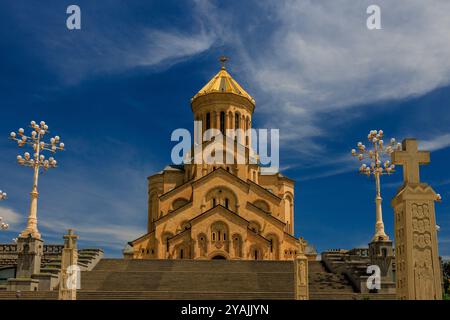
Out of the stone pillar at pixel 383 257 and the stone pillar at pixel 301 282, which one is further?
the stone pillar at pixel 383 257

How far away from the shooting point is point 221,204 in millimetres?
40094

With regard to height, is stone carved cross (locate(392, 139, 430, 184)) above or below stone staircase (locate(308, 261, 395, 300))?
above

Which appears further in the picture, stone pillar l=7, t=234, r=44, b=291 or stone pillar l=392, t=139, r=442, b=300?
stone pillar l=7, t=234, r=44, b=291

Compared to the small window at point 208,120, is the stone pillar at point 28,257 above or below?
below

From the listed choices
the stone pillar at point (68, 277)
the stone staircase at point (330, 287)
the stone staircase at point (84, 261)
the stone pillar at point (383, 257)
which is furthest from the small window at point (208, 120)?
the stone pillar at point (68, 277)

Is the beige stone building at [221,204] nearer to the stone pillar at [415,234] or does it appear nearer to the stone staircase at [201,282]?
the stone staircase at [201,282]

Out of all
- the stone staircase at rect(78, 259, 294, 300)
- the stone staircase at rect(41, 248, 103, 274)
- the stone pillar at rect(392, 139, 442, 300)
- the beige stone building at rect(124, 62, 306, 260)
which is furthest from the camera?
the beige stone building at rect(124, 62, 306, 260)

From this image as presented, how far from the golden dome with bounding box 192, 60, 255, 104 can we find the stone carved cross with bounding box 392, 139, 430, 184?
3725 cm

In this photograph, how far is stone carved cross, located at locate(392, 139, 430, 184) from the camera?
9.35 m

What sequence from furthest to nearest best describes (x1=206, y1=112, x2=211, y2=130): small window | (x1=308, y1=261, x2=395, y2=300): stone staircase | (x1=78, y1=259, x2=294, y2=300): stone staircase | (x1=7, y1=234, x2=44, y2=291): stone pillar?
(x1=206, y1=112, x2=211, y2=130): small window, (x1=7, y1=234, x2=44, y2=291): stone pillar, (x1=78, y1=259, x2=294, y2=300): stone staircase, (x1=308, y1=261, x2=395, y2=300): stone staircase

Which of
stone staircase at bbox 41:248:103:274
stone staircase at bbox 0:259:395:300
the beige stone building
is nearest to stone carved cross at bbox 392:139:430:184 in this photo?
stone staircase at bbox 0:259:395:300

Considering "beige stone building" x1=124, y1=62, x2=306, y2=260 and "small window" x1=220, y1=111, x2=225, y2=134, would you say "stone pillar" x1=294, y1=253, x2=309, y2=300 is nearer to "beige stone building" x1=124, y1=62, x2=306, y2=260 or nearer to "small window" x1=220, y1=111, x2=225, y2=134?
"beige stone building" x1=124, y1=62, x2=306, y2=260

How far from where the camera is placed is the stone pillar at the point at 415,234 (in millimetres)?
8734
